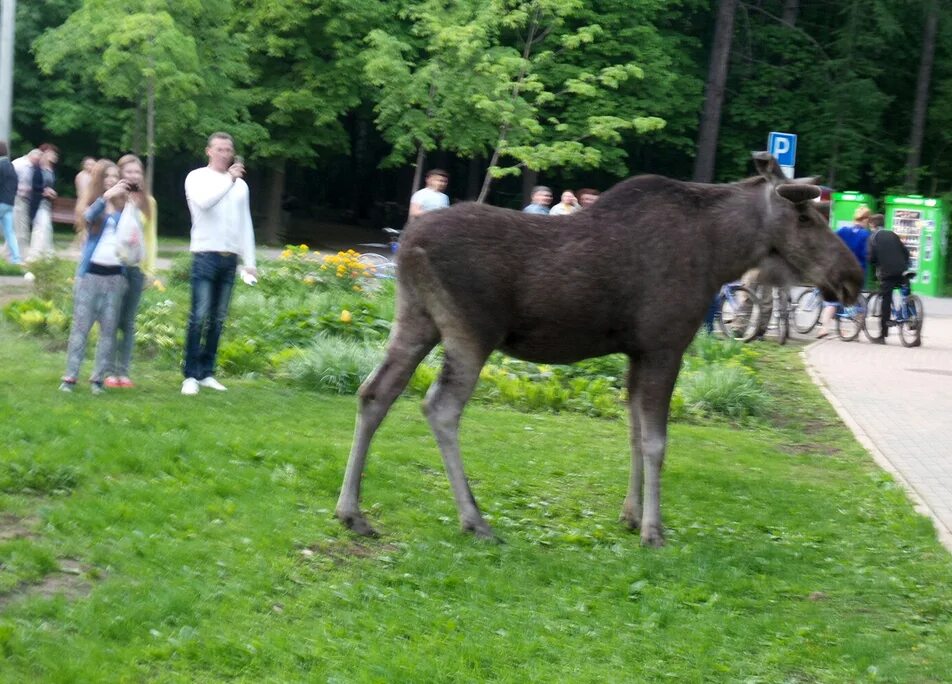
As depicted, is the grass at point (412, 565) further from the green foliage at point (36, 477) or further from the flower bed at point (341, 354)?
the flower bed at point (341, 354)

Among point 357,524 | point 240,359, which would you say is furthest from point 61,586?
point 240,359

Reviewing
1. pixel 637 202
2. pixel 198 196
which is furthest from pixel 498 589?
pixel 198 196

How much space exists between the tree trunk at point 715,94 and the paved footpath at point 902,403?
1580 cm

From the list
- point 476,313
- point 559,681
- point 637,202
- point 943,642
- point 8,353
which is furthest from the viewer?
point 8,353

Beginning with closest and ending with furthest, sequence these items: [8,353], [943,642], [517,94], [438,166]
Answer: [943,642] < [8,353] < [517,94] < [438,166]

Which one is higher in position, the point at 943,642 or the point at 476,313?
the point at 476,313

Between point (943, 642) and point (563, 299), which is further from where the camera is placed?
point (563, 299)

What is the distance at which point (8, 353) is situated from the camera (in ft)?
41.6

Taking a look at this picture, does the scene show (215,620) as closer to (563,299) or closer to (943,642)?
(563,299)

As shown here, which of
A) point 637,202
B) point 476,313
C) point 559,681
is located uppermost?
Result: point 637,202

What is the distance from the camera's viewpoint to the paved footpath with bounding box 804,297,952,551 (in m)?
10.6

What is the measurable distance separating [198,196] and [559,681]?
6.52 metres

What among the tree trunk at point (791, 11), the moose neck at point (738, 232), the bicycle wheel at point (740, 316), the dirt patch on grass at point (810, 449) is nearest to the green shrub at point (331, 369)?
the dirt patch on grass at point (810, 449)

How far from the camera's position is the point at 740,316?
21344 millimetres
